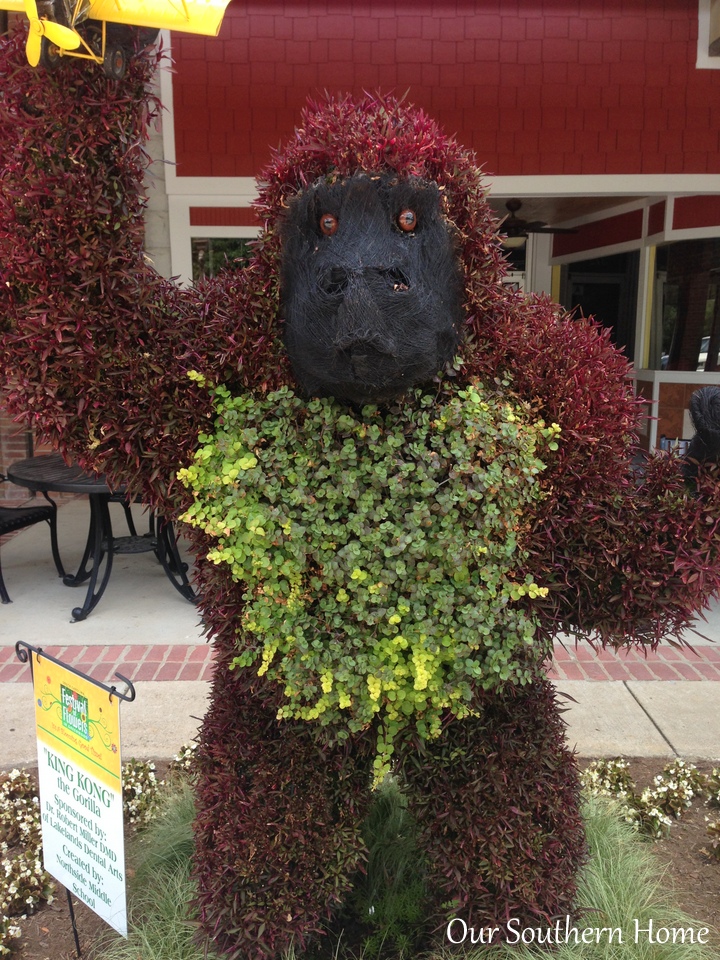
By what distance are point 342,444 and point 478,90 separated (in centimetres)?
492

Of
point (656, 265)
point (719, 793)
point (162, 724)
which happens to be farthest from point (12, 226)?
point (656, 265)

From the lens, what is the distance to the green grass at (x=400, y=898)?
2.02m

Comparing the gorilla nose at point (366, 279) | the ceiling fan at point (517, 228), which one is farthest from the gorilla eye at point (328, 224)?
the ceiling fan at point (517, 228)

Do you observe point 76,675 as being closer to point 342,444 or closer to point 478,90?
point 342,444

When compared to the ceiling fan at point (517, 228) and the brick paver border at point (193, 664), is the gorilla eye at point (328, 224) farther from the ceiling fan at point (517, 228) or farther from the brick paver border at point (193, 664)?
the ceiling fan at point (517, 228)

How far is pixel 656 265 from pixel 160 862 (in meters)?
6.36

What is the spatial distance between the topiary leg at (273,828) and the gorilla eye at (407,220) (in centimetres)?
104

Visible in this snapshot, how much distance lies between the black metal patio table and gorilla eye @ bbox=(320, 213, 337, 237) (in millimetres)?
3188

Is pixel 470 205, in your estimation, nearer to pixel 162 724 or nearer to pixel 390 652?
pixel 390 652

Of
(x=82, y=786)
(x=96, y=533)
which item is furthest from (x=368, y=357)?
(x=96, y=533)

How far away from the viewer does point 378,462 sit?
1557mm

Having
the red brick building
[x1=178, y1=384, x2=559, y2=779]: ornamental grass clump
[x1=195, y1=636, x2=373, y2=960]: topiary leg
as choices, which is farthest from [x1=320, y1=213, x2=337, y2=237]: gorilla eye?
the red brick building

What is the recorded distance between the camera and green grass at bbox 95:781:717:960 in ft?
6.63

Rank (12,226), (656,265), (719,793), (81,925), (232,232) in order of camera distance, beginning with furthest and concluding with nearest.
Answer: (656,265)
(232,232)
(719,793)
(81,925)
(12,226)
